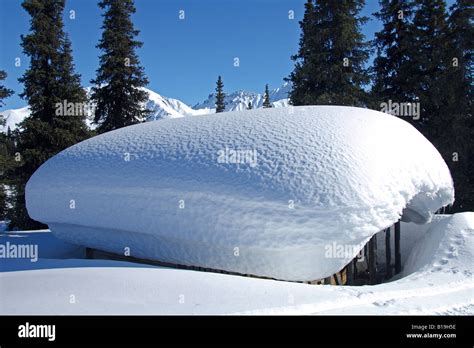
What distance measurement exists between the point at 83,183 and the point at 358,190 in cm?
548

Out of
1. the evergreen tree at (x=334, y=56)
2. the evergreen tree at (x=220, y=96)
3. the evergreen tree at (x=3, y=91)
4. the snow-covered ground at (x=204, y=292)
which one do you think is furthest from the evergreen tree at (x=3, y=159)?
the evergreen tree at (x=220, y=96)

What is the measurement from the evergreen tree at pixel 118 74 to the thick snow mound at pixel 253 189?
11752mm

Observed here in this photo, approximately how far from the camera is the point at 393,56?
60.2 ft

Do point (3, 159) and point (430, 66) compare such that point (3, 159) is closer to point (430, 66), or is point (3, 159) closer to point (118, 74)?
point (118, 74)

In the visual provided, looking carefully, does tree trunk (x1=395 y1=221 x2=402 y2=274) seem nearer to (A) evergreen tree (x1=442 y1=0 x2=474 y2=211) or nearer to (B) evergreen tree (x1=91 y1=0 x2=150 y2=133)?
(A) evergreen tree (x1=442 y1=0 x2=474 y2=211)

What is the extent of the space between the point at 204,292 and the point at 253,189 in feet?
6.44

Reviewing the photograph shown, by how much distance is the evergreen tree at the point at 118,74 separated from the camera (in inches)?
759

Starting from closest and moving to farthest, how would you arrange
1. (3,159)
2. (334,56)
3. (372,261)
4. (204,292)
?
(204,292)
(372,261)
(3,159)
(334,56)

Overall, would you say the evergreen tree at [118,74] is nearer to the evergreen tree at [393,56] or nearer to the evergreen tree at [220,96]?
the evergreen tree at [393,56]

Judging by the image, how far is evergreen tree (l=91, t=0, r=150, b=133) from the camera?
63.3 ft

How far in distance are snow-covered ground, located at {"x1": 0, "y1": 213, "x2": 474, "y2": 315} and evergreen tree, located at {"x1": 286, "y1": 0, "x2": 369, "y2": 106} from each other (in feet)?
41.0

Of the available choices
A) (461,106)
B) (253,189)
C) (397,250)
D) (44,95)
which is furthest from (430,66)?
(44,95)
